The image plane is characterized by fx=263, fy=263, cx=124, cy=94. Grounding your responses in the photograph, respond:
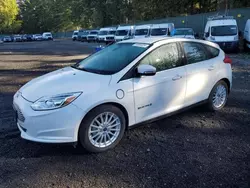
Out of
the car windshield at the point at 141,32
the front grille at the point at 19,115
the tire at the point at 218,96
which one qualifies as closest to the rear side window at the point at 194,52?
the tire at the point at 218,96

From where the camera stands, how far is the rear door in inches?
185

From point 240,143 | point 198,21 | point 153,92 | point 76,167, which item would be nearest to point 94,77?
point 153,92

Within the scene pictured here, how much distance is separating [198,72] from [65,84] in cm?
243

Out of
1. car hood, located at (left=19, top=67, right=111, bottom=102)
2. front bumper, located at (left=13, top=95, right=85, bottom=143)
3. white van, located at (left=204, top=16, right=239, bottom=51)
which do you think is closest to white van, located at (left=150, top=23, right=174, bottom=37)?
white van, located at (left=204, top=16, right=239, bottom=51)

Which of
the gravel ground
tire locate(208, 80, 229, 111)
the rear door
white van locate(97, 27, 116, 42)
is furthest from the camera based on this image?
white van locate(97, 27, 116, 42)

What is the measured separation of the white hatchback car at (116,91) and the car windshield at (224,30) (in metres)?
13.4

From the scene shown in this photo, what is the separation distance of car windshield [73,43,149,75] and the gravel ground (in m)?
1.15

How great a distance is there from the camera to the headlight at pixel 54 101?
344cm

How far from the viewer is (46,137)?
11.4ft

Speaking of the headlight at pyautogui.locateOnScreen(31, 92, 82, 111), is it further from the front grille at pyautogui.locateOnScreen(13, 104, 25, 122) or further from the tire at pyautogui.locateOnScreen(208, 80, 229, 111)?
the tire at pyautogui.locateOnScreen(208, 80, 229, 111)

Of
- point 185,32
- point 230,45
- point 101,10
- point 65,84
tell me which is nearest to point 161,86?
point 65,84

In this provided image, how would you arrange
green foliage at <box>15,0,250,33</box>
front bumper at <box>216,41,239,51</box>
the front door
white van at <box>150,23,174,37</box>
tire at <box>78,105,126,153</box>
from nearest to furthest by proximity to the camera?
tire at <box>78,105,126,153</box> < the front door < front bumper at <box>216,41,239,51</box> < white van at <box>150,23,174,37</box> < green foliage at <box>15,0,250,33</box>

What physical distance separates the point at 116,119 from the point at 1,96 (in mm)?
4428

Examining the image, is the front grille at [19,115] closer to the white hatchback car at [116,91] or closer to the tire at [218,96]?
the white hatchback car at [116,91]
